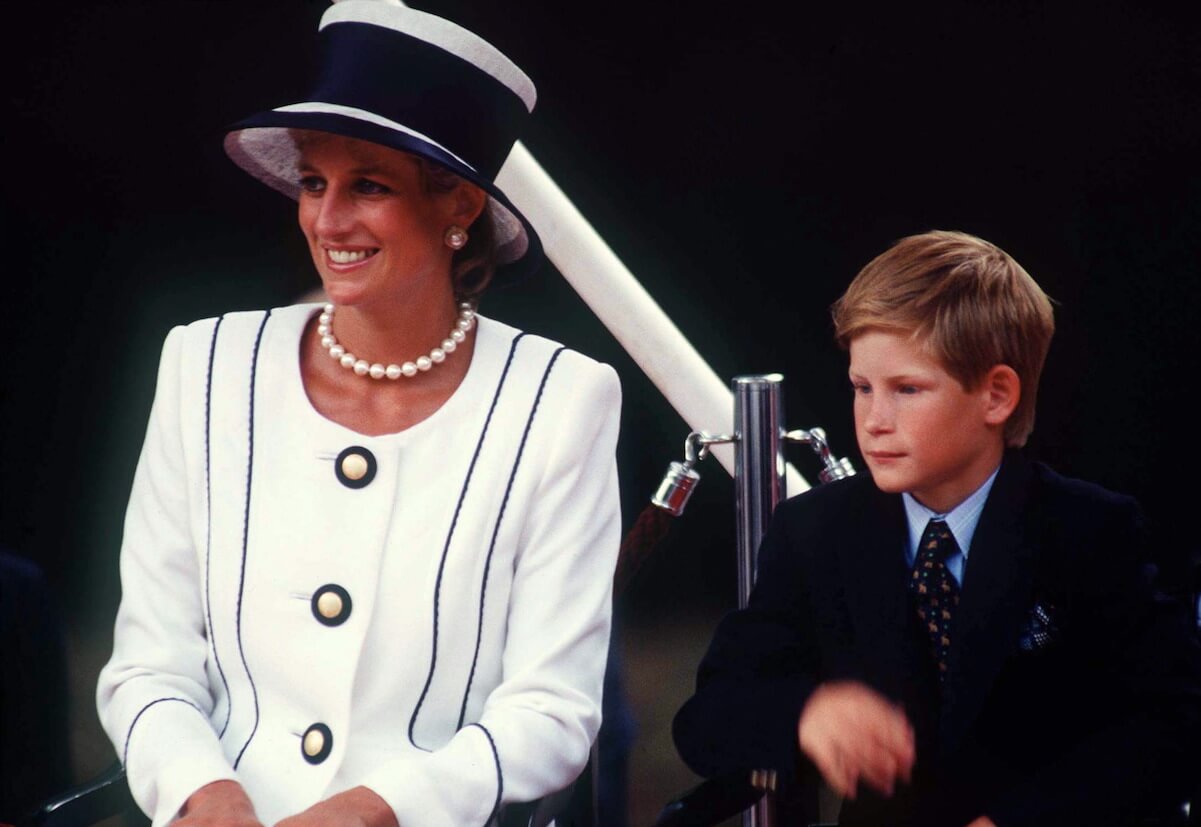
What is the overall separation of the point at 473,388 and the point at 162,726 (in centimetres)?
50

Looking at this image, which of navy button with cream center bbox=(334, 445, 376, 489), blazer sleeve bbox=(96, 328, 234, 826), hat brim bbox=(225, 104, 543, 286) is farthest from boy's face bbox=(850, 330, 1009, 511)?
blazer sleeve bbox=(96, 328, 234, 826)

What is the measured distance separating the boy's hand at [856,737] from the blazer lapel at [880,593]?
3 cm

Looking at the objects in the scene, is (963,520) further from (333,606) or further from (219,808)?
(219,808)

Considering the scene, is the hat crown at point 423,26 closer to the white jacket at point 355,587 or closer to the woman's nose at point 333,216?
the woman's nose at point 333,216

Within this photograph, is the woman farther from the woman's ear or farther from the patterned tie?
the patterned tie

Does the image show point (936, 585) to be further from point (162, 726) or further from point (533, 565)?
point (162, 726)

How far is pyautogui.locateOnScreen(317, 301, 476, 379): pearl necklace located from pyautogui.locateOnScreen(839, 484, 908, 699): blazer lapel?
0.50 m

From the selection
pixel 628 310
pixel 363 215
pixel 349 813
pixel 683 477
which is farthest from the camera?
pixel 628 310

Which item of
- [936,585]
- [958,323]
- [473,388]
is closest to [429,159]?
[473,388]

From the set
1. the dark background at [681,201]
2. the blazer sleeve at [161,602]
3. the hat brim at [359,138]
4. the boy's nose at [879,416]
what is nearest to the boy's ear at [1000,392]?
the boy's nose at [879,416]

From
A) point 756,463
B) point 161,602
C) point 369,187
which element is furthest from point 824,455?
point 161,602

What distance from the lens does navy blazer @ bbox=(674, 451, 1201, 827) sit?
5.52 feet

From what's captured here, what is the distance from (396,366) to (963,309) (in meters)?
0.63

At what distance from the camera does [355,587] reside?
5.82 ft
